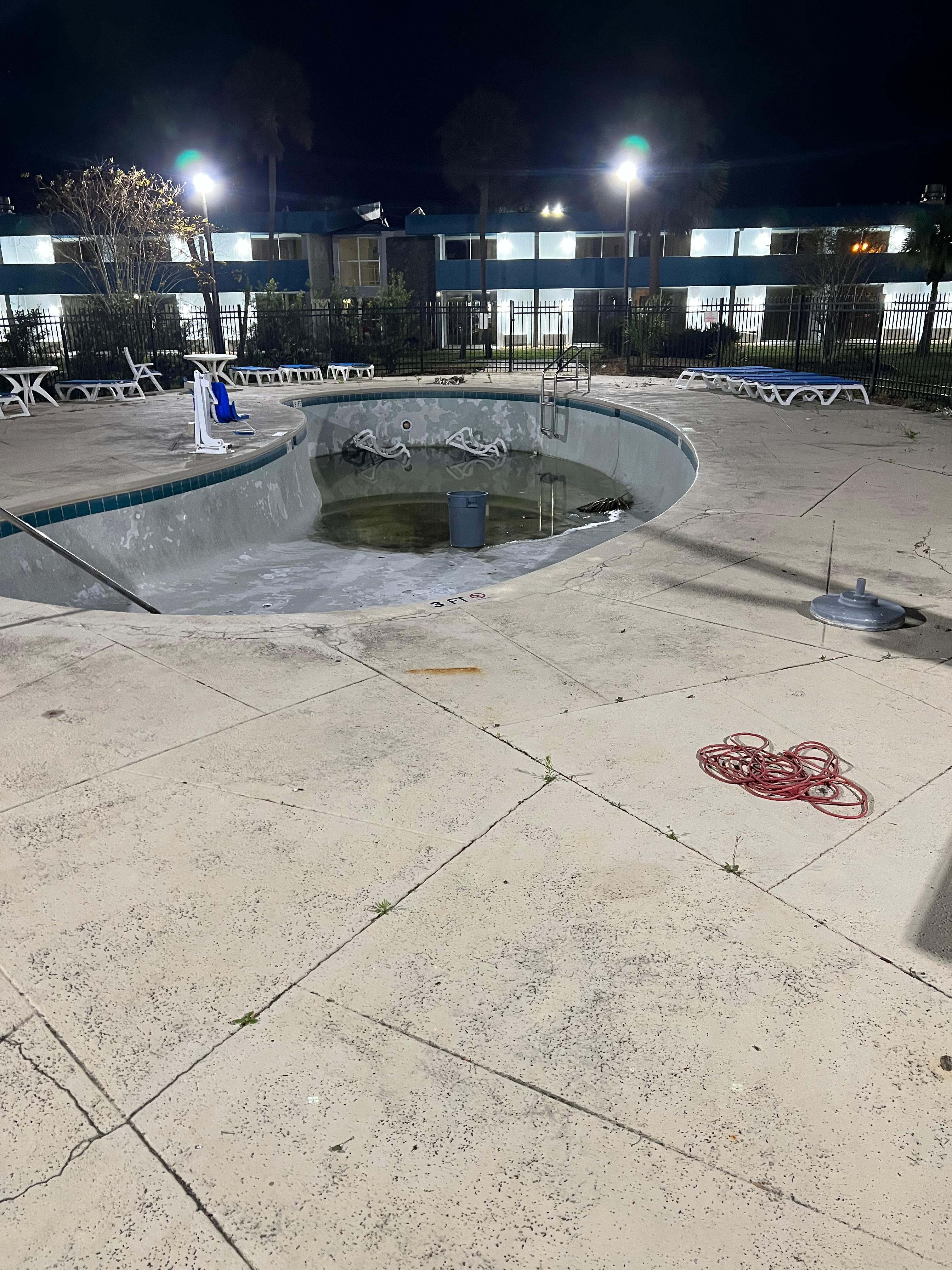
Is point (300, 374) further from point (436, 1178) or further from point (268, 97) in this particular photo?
point (268, 97)

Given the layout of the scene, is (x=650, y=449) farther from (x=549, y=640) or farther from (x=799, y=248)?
(x=799, y=248)

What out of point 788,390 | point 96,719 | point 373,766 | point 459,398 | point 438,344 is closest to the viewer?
point 373,766

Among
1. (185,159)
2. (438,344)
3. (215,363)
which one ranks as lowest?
(215,363)

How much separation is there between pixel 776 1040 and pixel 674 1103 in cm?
34

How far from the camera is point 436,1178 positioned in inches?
71.5

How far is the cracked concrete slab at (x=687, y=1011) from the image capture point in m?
1.87

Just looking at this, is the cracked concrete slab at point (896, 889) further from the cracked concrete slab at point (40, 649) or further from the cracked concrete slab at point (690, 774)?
the cracked concrete slab at point (40, 649)

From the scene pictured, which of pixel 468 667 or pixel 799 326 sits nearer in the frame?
pixel 468 667

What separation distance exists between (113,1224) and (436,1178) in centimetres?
63

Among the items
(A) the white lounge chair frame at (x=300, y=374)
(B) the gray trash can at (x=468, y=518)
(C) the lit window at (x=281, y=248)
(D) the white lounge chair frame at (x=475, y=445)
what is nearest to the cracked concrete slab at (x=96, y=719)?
(B) the gray trash can at (x=468, y=518)

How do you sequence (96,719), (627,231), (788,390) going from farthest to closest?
(627,231) < (788,390) < (96,719)

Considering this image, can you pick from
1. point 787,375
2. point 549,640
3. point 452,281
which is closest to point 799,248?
point 452,281

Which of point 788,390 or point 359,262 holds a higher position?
point 359,262

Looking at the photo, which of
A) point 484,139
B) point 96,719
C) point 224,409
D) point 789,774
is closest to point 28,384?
point 224,409
